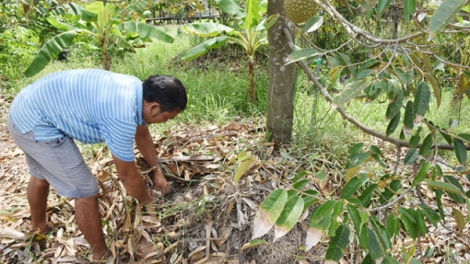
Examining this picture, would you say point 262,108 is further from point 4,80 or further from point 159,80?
point 4,80

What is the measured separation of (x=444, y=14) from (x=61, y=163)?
198 cm

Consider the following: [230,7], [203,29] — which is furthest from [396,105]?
[203,29]

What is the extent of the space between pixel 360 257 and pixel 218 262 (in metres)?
0.79

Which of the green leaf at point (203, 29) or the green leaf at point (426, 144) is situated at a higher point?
the green leaf at point (426, 144)

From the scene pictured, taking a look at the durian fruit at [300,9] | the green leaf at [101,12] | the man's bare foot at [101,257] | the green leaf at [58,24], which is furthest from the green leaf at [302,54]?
the green leaf at [58,24]

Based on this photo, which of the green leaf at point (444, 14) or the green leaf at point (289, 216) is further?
the green leaf at point (289, 216)

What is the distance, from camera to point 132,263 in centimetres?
221

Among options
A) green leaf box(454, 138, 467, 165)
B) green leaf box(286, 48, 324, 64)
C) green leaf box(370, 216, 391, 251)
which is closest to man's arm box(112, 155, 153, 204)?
green leaf box(286, 48, 324, 64)

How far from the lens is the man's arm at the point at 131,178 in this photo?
2018mm

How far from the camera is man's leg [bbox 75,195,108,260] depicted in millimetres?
2170

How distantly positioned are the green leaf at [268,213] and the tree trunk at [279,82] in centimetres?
144

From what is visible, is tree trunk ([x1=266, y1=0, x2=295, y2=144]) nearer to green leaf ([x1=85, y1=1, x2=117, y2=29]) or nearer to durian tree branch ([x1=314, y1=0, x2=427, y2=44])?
durian tree branch ([x1=314, y1=0, x2=427, y2=44])

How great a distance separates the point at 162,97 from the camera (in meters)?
2.02

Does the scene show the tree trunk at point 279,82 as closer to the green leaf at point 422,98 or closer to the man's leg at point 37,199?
the green leaf at point 422,98
